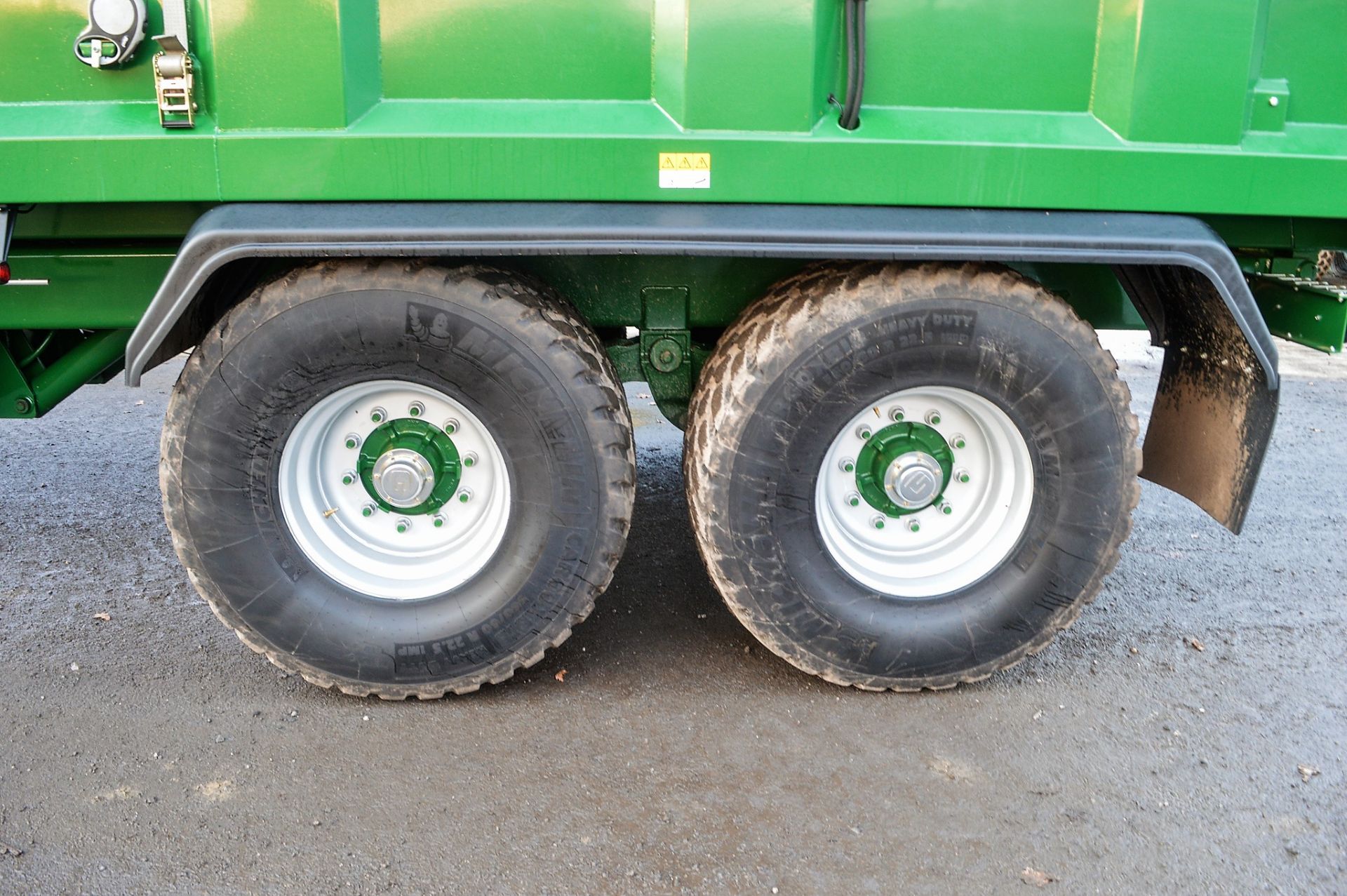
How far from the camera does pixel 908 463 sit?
315cm

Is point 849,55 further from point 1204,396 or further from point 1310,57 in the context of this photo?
point 1204,396

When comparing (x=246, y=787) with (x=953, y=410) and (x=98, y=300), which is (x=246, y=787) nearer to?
(x=98, y=300)

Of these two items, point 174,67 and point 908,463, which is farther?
point 908,463

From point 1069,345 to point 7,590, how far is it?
3600mm

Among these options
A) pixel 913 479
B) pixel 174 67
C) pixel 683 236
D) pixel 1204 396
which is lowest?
pixel 913 479

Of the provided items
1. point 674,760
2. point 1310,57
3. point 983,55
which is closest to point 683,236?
point 983,55

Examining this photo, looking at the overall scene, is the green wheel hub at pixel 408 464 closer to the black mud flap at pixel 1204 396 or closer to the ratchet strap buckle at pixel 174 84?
the ratchet strap buckle at pixel 174 84

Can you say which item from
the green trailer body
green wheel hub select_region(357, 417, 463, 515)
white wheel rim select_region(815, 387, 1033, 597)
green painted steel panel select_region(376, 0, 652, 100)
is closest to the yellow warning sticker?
the green trailer body

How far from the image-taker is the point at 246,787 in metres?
2.75

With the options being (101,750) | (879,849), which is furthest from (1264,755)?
(101,750)

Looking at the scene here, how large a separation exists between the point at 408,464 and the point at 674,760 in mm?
1086

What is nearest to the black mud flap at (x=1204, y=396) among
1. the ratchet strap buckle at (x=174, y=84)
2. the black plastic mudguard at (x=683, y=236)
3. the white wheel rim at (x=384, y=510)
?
the black plastic mudguard at (x=683, y=236)

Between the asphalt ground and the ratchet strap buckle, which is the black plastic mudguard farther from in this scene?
the asphalt ground

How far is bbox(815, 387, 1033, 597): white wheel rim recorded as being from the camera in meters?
3.15
